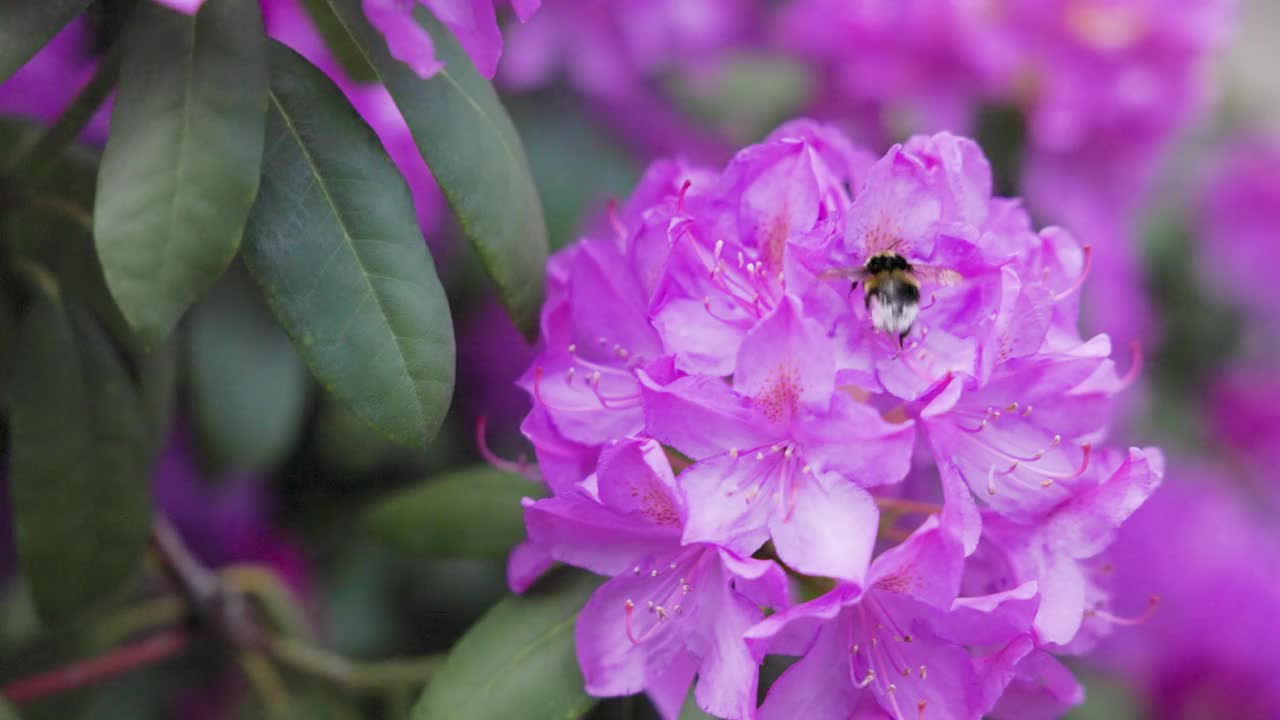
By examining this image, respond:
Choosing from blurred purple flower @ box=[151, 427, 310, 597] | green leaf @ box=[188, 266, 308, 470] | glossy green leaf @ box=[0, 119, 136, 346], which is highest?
glossy green leaf @ box=[0, 119, 136, 346]

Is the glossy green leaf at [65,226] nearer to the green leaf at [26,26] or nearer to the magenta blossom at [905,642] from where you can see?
the green leaf at [26,26]

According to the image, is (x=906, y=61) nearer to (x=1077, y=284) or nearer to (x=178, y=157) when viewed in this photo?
(x=1077, y=284)

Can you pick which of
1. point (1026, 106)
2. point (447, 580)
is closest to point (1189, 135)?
point (1026, 106)

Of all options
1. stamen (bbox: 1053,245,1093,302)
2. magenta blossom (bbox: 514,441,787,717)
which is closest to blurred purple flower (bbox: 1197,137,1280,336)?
stamen (bbox: 1053,245,1093,302)

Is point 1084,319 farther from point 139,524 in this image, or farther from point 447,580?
point 139,524

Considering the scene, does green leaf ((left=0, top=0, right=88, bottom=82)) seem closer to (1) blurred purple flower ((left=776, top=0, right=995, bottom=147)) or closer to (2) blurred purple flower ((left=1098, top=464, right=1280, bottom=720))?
(1) blurred purple flower ((left=776, top=0, right=995, bottom=147))

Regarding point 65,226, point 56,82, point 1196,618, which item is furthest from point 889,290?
point 1196,618
